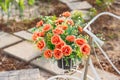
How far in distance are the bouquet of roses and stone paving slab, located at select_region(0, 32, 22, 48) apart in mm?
1393

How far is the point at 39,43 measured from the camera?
222 centimetres

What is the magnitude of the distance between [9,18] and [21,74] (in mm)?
1493

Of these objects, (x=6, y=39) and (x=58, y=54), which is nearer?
(x=58, y=54)

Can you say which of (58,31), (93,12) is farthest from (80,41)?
(93,12)

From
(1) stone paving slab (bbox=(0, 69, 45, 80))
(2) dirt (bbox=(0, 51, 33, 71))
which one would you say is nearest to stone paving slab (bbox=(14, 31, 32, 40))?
(2) dirt (bbox=(0, 51, 33, 71))

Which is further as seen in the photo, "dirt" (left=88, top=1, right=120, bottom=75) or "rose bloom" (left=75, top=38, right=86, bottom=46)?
"dirt" (left=88, top=1, right=120, bottom=75)

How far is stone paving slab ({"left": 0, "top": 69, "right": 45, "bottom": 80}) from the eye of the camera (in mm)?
3092

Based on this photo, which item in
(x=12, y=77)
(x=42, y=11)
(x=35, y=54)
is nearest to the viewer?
(x=12, y=77)

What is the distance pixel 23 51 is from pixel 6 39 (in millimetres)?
387

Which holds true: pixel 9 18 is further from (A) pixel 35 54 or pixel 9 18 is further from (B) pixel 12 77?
(B) pixel 12 77

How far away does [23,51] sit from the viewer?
356cm

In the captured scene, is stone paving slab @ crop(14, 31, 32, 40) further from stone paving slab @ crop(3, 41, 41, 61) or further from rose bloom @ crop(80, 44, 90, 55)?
rose bloom @ crop(80, 44, 90, 55)

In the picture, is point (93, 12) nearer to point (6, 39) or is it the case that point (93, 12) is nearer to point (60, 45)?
point (6, 39)

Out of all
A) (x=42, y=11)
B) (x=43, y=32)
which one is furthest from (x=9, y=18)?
(x=43, y=32)
